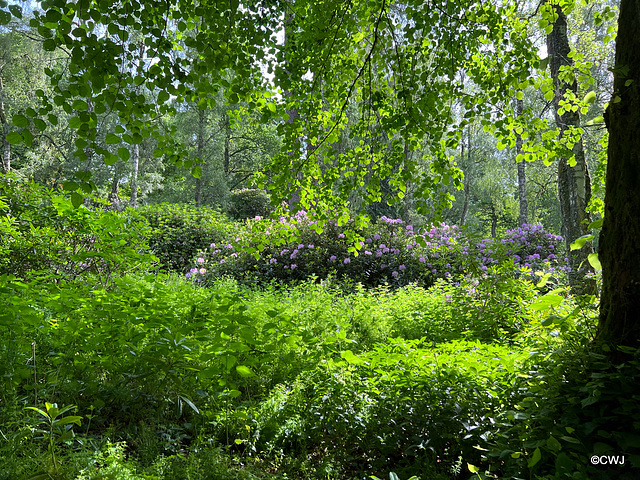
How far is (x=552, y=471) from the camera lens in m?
1.66

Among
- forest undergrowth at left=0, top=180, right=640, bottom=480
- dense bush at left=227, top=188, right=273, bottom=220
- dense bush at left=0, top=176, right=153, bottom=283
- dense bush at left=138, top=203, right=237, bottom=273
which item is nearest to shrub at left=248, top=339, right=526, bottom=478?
forest undergrowth at left=0, top=180, right=640, bottom=480

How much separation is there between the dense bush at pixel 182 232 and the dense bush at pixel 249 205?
16.0 feet

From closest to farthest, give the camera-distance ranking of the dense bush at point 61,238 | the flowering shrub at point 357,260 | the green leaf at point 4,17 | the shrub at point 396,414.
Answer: the green leaf at point 4,17 < the shrub at point 396,414 < the dense bush at point 61,238 < the flowering shrub at point 357,260

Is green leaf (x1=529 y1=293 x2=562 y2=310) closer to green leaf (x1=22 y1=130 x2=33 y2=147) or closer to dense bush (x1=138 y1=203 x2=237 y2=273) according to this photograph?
green leaf (x1=22 y1=130 x2=33 y2=147)

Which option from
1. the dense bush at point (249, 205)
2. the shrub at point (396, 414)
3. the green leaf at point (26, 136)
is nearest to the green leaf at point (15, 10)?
the green leaf at point (26, 136)

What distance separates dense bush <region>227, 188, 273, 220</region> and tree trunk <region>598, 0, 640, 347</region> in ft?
48.0

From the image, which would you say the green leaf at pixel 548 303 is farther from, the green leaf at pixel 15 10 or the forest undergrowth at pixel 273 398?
the green leaf at pixel 15 10

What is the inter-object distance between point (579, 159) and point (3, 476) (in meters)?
6.01

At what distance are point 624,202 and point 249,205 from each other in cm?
1527

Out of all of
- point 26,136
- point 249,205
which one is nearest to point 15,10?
point 26,136

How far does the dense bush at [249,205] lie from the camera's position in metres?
16.2

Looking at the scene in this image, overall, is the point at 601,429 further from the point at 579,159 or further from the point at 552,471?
the point at 579,159

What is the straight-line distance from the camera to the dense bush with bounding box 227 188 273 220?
53.1 feet

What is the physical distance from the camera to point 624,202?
6.03ft
